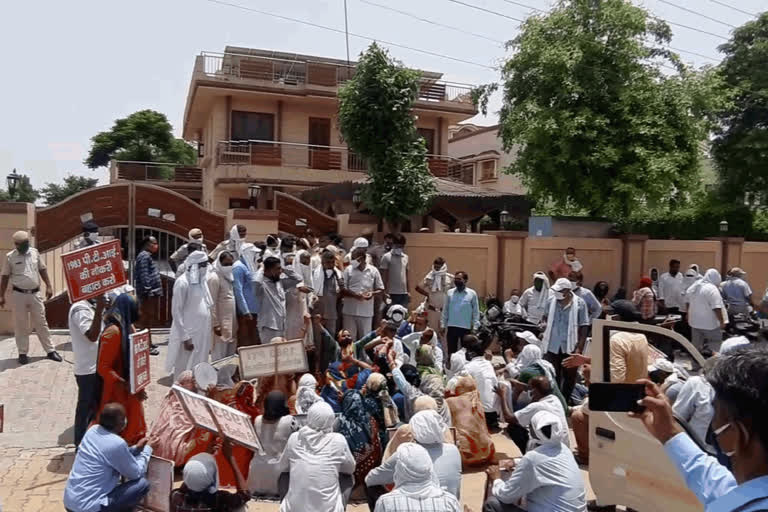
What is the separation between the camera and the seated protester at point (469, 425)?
6914mm

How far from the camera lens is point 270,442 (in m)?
5.98

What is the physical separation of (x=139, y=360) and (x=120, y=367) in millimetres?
220

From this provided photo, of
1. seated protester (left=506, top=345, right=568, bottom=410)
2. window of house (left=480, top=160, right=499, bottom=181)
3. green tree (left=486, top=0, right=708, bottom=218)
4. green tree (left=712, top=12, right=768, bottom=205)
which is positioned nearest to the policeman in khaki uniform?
seated protester (left=506, top=345, right=568, bottom=410)

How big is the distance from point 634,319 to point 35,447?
670 cm

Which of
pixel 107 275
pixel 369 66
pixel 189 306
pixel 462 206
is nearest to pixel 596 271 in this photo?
pixel 462 206

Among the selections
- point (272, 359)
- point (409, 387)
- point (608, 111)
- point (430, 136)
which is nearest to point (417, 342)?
point (409, 387)

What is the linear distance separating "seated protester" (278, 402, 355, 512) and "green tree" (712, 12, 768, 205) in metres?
20.7

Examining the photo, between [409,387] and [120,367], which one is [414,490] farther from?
[120,367]

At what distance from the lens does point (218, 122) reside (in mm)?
24266

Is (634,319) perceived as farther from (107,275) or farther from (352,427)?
(107,275)

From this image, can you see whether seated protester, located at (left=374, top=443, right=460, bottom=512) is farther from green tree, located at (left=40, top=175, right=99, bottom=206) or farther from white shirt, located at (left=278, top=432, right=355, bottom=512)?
green tree, located at (left=40, top=175, right=99, bottom=206)

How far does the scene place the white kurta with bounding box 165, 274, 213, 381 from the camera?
26.9ft

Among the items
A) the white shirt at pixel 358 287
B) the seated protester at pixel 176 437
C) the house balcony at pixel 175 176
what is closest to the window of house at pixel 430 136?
the house balcony at pixel 175 176

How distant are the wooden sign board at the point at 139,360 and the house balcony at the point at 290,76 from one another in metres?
18.2
